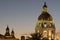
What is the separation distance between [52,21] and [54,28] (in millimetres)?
2046

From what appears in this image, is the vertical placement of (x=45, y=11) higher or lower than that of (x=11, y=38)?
higher

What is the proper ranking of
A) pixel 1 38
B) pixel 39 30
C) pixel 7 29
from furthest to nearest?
pixel 39 30, pixel 7 29, pixel 1 38

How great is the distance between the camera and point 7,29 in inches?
4852

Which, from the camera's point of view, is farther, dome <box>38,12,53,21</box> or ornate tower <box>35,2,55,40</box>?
dome <box>38,12,53,21</box>

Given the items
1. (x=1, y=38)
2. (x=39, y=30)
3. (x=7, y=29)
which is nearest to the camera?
(x=1, y=38)

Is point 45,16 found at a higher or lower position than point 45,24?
higher

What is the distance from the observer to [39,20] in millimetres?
134875

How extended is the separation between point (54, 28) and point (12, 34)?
12824 millimetres

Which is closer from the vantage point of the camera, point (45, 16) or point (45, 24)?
point (45, 24)

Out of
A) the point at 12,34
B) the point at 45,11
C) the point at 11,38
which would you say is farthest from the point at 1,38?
the point at 45,11

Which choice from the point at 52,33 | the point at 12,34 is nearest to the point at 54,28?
the point at 52,33

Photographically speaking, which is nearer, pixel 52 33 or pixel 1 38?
pixel 1 38

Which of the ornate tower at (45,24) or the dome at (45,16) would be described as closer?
the ornate tower at (45,24)

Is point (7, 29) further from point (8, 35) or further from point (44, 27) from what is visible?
point (44, 27)
